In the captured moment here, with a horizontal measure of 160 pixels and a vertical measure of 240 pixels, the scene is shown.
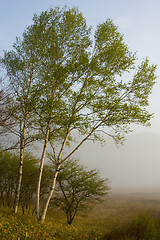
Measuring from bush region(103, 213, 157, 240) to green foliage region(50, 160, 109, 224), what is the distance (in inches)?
285

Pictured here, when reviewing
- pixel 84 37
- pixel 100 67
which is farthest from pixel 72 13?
pixel 100 67

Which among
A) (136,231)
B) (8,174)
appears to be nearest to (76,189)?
(8,174)

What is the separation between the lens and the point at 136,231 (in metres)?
10.5

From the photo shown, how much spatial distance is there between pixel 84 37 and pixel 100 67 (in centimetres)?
267

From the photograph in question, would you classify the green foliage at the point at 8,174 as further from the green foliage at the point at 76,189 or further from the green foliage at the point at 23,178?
the green foliage at the point at 76,189

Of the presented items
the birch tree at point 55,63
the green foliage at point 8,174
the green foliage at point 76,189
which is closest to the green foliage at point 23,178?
the green foliage at point 8,174

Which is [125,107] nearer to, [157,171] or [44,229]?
[44,229]

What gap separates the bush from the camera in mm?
9938

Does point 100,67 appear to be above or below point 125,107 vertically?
above

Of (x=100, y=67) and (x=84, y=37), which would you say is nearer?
(x=100, y=67)

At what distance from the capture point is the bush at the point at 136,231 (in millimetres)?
9938

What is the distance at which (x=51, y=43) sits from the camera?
12.8 metres

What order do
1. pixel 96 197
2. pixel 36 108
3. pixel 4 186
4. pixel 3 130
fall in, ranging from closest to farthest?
1. pixel 3 130
2. pixel 36 108
3. pixel 96 197
4. pixel 4 186

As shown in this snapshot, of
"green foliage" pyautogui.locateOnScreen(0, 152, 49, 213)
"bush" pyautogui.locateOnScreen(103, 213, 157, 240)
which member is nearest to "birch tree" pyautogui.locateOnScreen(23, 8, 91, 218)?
"bush" pyautogui.locateOnScreen(103, 213, 157, 240)
